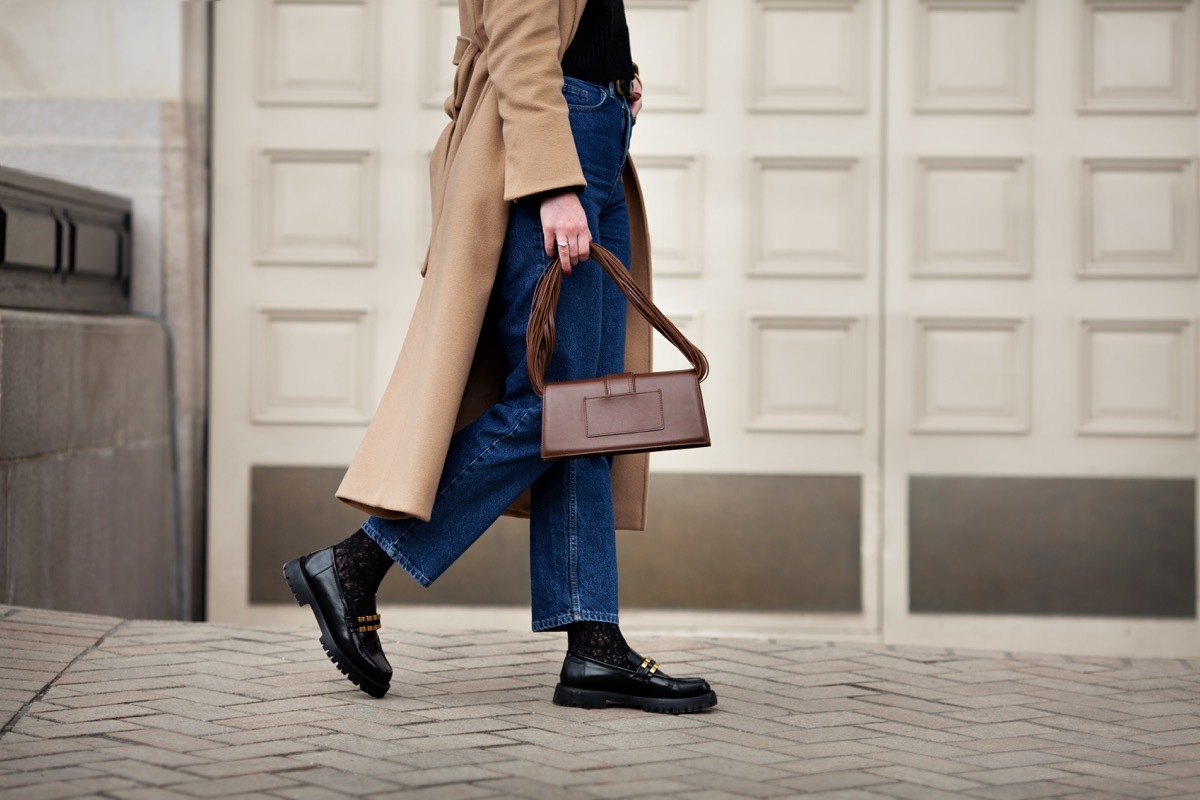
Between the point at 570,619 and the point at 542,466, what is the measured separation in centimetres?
30

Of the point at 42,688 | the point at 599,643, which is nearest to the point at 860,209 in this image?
the point at 599,643

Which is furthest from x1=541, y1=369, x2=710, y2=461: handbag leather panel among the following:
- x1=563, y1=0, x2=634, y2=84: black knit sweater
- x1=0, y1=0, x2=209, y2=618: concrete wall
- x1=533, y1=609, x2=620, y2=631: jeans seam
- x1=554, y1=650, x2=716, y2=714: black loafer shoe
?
x1=0, y1=0, x2=209, y2=618: concrete wall

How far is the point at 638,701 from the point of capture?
2.82m

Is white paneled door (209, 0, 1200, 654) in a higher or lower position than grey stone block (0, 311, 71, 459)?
higher

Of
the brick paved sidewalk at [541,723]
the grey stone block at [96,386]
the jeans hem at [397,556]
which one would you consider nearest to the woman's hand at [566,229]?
the jeans hem at [397,556]

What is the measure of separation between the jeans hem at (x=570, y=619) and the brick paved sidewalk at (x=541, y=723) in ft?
0.55

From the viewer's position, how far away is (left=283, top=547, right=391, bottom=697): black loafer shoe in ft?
9.17

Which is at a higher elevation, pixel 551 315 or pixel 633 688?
pixel 551 315

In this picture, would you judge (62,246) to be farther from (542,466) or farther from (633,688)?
(633,688)

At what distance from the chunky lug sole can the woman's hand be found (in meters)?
0.83

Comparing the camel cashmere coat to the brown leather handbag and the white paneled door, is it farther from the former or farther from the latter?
the white paneled door

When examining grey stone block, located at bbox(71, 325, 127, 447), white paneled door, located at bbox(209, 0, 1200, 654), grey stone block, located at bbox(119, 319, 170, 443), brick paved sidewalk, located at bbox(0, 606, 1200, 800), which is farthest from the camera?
white paneled door, located at bbox(209, 0, 1200, 654)

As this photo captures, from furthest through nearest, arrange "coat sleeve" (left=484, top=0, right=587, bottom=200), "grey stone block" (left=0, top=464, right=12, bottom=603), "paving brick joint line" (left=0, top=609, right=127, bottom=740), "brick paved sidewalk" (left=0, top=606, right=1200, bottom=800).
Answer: "grey stone block" (left=0, top=464, right=12, bottom=603)
"coat sleeve" (left=484, top=0, right=587, bottom=200)
"paving brick joint line" (left=0, top=609, right=127, bottom=740)
"brick paved sidewalk" (left=0, top=606, right=1200, bottom=800)

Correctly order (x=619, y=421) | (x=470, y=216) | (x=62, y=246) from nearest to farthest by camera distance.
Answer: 1. (x=619, y=421)
2. (x=470, y=216)
3. (x=62, y=246)
